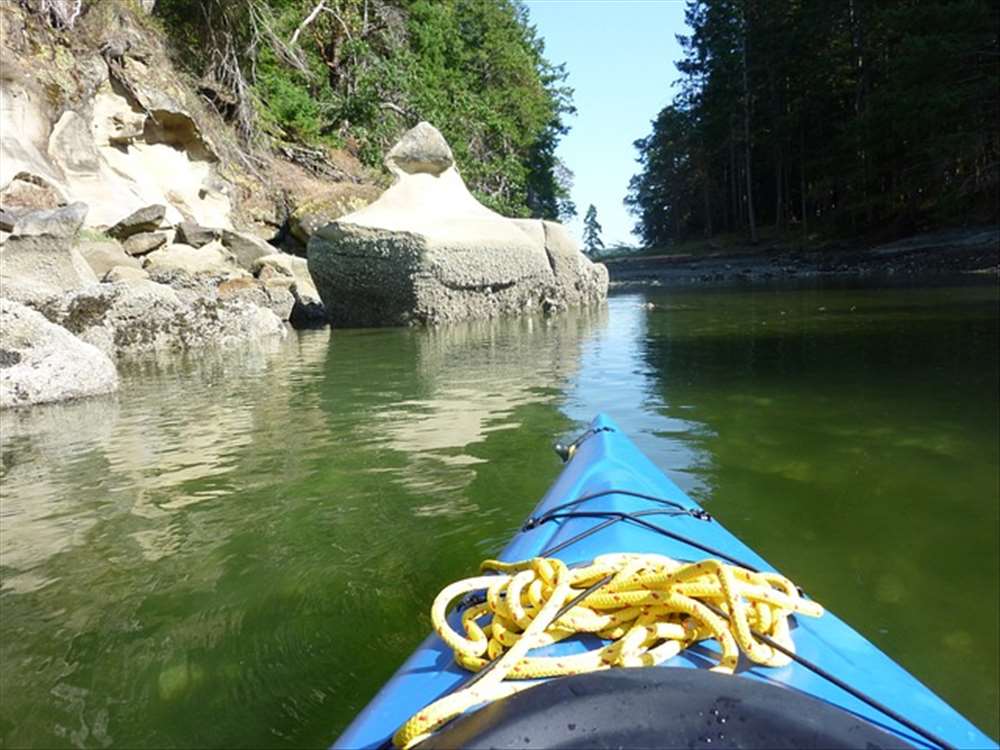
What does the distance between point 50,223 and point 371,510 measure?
23.2 feet

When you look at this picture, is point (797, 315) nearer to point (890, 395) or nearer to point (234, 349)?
point (890, 395)

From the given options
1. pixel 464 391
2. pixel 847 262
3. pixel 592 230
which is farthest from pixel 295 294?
pixel 592 230

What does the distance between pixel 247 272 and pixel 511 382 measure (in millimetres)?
7937

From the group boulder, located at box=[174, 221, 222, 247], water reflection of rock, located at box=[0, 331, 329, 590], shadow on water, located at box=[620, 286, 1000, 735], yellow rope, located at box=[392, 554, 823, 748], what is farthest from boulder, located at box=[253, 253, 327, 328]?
yellow rope, located at box=[392, 554, 823, 748]

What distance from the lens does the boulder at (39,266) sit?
8.37m

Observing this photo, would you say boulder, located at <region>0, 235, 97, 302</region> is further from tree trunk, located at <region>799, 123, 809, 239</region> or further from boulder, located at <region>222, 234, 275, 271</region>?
tree trunk, located at <region>799, 123, 809, 239</region>

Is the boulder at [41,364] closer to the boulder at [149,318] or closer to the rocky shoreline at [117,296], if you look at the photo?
the rocky shoreline at [117,296]

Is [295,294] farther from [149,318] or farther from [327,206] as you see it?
[149,318]

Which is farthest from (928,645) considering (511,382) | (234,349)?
(234,349)

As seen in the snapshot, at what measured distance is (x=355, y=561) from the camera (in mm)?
2955

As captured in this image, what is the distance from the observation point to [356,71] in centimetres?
2055

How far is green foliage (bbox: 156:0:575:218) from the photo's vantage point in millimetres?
17219

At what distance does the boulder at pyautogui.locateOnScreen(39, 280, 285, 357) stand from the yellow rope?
8.15 m

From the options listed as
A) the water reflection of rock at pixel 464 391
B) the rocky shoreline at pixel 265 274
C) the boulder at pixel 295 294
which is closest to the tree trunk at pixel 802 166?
the rocky shoreline at pixel 265 274
